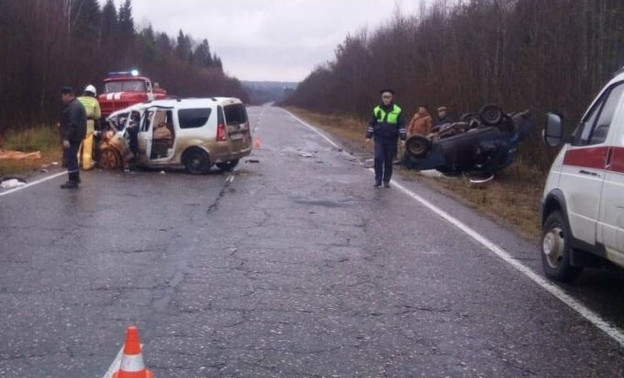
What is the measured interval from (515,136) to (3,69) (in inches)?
701

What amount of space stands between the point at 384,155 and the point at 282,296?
9135 millimetres

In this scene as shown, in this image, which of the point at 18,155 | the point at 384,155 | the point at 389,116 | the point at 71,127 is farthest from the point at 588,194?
the point at 18,155

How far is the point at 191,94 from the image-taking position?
74.4 metres

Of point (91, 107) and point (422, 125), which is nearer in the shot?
point (91, 107)

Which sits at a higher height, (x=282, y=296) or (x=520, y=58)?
(x=520, y=58)

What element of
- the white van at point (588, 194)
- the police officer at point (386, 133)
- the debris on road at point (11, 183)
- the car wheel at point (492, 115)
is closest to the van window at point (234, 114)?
the police officer at point (386, 133)

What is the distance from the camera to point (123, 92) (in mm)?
30688

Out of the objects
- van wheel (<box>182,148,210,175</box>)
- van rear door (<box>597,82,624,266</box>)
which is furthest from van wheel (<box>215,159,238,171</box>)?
van rear door (<box>597,82,624,266</box>)

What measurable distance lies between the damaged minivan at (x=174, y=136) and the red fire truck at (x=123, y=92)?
12.2 meters

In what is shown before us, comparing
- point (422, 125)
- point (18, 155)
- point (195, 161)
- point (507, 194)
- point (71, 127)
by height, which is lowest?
point (507, 194)

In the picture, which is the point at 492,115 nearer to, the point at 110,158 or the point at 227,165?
the point at 227,165

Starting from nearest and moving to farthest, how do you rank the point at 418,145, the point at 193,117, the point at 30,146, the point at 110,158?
the point at 193,117 → the point at 110,158 → the point at 418,145 → the point at 30,146

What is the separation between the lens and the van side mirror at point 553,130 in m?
7.87

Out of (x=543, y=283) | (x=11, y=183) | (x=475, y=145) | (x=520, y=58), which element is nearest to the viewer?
(x=543, y=283)
